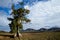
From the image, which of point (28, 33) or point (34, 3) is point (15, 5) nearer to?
point (34, 3)

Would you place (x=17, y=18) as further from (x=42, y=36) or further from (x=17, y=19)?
(x=42, y=36)

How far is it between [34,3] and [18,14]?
69 centimetres

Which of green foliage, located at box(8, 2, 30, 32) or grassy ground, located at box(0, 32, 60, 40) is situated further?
green foliage, located at box(8, 2, 30, 32)

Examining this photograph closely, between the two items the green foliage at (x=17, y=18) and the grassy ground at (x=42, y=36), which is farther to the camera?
the green foliage at (x=17, y=18)

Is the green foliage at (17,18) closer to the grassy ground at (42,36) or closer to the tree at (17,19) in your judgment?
the tree at (17,19)

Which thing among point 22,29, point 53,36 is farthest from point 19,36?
point 53,36

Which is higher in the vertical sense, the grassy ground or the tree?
the tree

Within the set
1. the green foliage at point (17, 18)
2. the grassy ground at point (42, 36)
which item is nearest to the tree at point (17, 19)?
the green foliage at point (17, 18)

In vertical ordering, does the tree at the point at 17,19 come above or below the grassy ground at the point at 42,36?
above

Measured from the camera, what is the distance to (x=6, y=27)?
5.49 meters

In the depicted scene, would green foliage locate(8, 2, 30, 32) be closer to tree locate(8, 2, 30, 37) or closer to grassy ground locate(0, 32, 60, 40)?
tree locate(8, 2, 30, 37)

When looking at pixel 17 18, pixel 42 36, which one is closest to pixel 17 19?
pixel 17 18

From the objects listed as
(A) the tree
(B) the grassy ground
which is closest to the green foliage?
(A) the tree

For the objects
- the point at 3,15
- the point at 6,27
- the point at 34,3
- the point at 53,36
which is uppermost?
the point at 34,3
